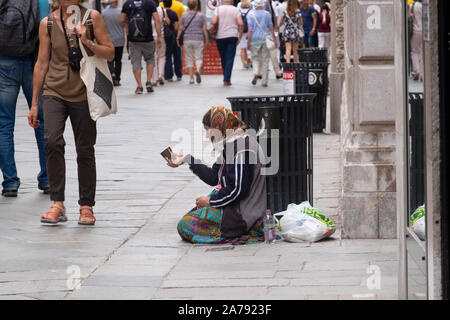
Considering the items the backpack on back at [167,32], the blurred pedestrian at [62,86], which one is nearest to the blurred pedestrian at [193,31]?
the backpack on back at [167,32]

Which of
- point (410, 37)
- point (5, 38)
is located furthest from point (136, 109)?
point (410, 37)

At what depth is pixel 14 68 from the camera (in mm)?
8703

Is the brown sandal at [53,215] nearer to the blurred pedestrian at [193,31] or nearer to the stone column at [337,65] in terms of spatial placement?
the stone column at [337,65]

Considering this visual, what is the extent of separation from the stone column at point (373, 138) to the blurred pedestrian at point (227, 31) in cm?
1384

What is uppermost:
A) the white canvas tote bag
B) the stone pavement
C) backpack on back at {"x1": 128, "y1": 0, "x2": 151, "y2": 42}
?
backpack on back at {"x1": 128, "y1": 0, "x2": 151, "y2": 42}

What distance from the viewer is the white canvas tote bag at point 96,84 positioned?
290 inches

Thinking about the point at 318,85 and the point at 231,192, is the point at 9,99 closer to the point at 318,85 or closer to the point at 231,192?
the point at 231,192

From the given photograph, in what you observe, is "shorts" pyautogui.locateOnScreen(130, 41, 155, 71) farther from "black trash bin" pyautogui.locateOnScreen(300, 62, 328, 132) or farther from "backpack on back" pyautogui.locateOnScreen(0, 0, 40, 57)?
"backpack on back" pyautogui.locateOnScreen(0, 0, 40, 57)

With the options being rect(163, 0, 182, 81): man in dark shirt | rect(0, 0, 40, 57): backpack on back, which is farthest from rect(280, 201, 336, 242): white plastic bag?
rect(163, 0, 182, 81): man in dark shirt

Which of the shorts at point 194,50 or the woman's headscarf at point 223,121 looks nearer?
the woman's headscarf at point 223,121

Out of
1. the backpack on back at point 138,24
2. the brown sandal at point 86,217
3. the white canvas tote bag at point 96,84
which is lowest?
the brown sandal at point 86,217

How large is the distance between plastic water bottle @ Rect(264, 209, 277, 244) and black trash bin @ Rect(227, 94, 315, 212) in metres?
0.67

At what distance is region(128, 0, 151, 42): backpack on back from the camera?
18.7 m

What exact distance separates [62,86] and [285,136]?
1.72 metres
